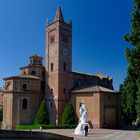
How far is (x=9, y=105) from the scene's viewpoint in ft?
164

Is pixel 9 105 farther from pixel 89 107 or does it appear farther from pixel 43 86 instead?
pixel 89 107

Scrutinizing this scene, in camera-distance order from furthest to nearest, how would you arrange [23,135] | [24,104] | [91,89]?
[24,104] < [91,89] < [23,135]

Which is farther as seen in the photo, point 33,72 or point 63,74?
point 33,72

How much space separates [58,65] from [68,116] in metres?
9.35

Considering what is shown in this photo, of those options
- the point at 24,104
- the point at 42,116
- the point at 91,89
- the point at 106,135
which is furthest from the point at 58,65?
the point at 106,135

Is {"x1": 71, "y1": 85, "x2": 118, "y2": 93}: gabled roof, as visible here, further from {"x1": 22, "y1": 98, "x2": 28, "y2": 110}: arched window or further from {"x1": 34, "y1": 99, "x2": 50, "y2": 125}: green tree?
{"x1": 22, "y1": 98, "x2": 28, "y2": 110}: arched window

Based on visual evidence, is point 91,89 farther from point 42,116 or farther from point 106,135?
point 106,135

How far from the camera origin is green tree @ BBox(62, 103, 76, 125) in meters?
→ 46.4

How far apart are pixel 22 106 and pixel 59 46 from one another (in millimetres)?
12604

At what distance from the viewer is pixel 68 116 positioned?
1839 inches

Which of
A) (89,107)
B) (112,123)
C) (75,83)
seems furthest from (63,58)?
(112,123)

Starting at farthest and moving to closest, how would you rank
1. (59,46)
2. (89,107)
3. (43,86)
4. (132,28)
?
(43,86)
(59,46)
(89,107)
(132,28)

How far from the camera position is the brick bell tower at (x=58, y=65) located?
49.7 m

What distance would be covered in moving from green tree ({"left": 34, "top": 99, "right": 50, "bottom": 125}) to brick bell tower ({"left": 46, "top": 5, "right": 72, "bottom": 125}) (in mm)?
1854
